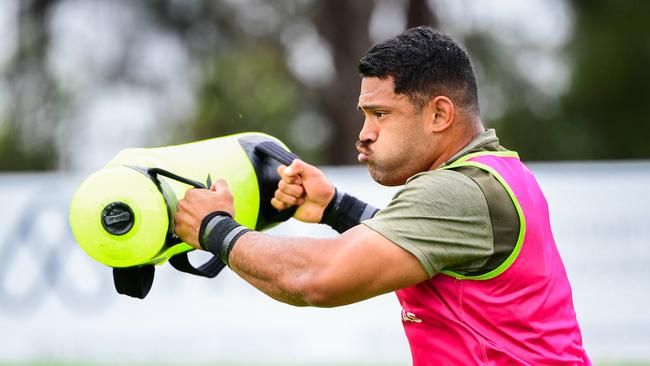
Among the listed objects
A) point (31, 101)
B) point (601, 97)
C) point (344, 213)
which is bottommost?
point (31, 101)

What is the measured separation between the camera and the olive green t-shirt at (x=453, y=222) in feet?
9.60

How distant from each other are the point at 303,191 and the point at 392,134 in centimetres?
61

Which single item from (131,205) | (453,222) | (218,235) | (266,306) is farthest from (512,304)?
(266,306)

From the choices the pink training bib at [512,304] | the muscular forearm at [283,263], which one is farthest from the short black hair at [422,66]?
the muscular forearm at [283,263]

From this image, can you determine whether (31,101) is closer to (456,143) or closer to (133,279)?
(133,279)

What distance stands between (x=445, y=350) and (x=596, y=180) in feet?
19.8

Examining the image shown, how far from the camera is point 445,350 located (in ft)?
10.3

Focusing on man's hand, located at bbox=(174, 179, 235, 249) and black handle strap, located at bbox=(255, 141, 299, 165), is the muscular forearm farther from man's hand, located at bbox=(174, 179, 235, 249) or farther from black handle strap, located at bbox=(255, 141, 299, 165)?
black handle strap, located at bbox=(255, 141, 299, 165)

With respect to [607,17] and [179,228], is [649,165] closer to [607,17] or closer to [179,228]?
[179,228]

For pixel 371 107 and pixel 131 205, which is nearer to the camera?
pixel 131 205

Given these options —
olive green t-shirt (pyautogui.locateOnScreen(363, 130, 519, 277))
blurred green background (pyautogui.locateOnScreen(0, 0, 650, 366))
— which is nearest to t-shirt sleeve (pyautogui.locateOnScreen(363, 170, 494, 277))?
olive green t-shirt (pyautogui.locateOnScreen(363, 130, 519, 277))

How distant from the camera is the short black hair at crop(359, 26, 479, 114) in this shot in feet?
10.6

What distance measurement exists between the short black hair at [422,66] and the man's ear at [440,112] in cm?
2

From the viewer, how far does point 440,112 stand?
3268 millimetres
